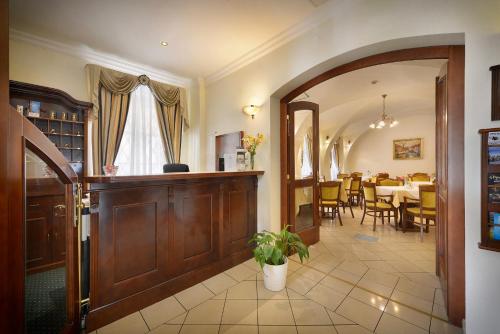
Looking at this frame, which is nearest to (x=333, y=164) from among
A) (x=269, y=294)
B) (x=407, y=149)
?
(x=407, y=149)

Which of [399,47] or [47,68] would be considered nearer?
[399,47]

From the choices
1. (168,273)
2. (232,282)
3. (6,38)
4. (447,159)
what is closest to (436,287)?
(447,159)

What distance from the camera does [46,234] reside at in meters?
A: 1.87

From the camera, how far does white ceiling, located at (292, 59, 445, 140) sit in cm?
358

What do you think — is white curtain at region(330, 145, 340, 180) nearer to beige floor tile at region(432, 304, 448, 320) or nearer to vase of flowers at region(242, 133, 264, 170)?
vase of flowers at region(242, 133, 264, 170)

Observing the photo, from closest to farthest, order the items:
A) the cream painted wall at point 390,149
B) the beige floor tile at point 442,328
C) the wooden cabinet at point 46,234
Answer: the wooden cabinet at point 46,234, the beige floor tile at point 442,328, the cream painted wall at point 390,149

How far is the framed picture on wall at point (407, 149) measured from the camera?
8.48 metres

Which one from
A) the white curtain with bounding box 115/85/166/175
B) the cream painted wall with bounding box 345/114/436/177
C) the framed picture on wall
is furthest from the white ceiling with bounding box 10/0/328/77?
the framed picture on wall

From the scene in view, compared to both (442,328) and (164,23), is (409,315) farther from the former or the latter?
(164,23)

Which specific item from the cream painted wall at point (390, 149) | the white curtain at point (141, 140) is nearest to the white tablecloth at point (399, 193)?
the white curtain at point (141, 140)

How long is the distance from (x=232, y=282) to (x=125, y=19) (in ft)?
11.5

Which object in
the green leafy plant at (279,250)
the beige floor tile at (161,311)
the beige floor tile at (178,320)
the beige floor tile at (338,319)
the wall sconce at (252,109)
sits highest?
the wall sconce at (252,109)

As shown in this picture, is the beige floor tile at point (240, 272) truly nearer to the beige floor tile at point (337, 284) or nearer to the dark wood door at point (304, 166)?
the beige floor tile at point (337, 284)

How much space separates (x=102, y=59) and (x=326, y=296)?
15.9ft
